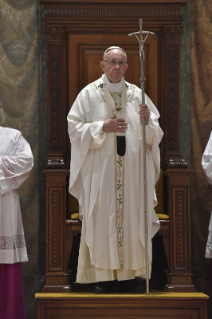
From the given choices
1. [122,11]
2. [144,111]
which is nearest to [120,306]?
[144,111]

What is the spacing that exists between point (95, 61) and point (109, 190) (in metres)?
1.78

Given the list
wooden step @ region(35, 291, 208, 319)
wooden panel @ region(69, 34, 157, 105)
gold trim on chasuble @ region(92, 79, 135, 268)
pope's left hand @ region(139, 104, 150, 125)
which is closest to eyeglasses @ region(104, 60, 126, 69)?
gold trim on chasuble @ region(92, 79, 135, 268)

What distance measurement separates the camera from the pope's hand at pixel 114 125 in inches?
248

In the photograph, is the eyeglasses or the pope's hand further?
the eyeglasses

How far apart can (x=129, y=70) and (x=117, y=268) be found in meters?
2.38

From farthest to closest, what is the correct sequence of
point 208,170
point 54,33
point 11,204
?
1. point 54,33
2. point 208,170
3. point 11,204

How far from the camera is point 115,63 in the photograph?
649 cm

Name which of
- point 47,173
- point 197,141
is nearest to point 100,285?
point 47,173

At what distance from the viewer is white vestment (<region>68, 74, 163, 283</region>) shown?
6258 mm

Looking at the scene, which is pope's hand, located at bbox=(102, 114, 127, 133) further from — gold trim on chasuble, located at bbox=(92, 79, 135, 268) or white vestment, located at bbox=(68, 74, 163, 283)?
gold trim on chasuble, located at bbox=(92, 79, 135, 268)

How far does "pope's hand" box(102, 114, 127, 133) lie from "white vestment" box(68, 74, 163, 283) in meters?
0.05

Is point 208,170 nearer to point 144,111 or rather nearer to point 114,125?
point 144,111

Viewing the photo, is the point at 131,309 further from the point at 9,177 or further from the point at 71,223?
the point at 9,177

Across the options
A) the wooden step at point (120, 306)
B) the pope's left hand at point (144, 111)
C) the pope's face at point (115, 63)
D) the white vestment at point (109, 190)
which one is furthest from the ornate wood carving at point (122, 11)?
the wooden step at point (120, 306)
